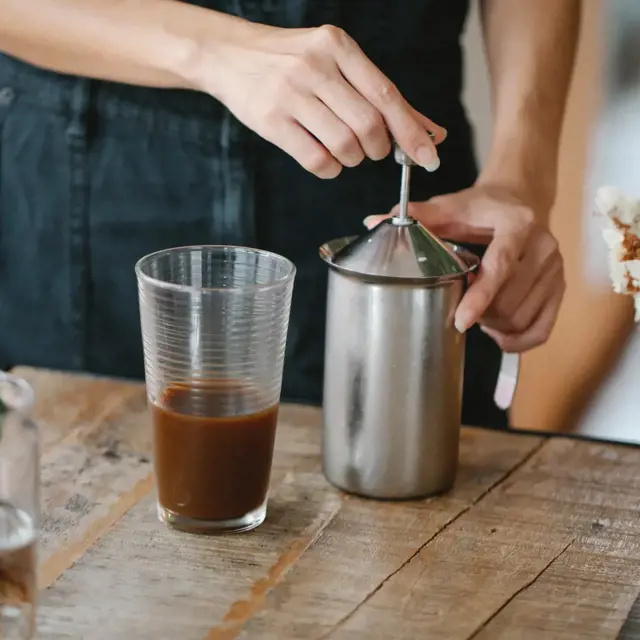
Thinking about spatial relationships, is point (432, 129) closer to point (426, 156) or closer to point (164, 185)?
point (426, 156)

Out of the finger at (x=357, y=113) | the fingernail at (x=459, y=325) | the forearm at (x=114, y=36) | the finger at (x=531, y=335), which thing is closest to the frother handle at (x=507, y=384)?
the finger at (x=531, y=335)

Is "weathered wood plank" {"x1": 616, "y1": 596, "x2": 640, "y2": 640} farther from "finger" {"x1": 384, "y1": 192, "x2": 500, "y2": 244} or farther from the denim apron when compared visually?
the denim apron

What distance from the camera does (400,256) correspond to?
2.64 feet

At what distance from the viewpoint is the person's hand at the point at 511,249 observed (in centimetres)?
98

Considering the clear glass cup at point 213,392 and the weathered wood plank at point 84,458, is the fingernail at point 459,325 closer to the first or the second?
the clear glass cup at point 213,392

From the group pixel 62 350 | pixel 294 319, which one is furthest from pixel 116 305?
pixel 294 319

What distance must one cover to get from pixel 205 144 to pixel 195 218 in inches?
3.5

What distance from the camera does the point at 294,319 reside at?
1.24 metres

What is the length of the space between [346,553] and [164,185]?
0.57 meters

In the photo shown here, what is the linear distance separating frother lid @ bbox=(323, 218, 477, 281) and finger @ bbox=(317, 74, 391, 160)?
0.21 ft

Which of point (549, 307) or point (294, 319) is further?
point (294, 319)

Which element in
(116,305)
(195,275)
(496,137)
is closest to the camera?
(195,275)

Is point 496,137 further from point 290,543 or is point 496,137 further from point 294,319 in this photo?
point 290,543

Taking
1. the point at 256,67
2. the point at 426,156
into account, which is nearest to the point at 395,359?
the point at 426,156
